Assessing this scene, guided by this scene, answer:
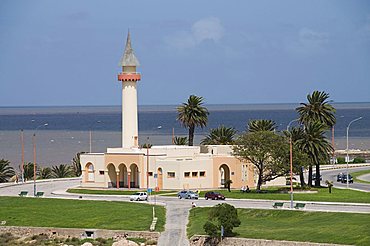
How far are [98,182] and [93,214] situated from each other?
27.8 metres

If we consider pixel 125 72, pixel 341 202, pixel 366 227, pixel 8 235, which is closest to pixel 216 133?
pixel 125 72

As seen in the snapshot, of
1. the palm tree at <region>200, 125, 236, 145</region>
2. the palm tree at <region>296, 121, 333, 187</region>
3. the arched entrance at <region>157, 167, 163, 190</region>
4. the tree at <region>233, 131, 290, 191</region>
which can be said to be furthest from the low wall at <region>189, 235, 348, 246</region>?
the palm tree at <region>200, 125, 236, 145</region>

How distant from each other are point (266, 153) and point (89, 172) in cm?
1984

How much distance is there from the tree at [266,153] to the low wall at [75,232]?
28386 mm

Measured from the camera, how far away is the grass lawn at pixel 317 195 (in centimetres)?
8161

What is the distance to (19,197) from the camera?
89.9 meters

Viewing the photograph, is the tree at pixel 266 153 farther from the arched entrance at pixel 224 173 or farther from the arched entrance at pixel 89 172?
the arched entrance at pixel 89 172

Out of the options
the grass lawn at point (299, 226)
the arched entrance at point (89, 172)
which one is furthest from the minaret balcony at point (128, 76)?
the grass lawn at point (299, 226)

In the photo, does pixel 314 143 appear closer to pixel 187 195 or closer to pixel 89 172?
pixel 187 195

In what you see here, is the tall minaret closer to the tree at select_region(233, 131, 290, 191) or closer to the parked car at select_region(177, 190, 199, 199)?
the tree at select_region(233, 131, 290, 191)

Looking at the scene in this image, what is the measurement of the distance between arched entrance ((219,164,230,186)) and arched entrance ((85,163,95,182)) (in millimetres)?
13268

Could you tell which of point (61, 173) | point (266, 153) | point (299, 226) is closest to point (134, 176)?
point (266, 153)

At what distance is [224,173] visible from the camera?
100688 millimetres

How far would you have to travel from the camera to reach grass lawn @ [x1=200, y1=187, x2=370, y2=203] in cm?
8161
